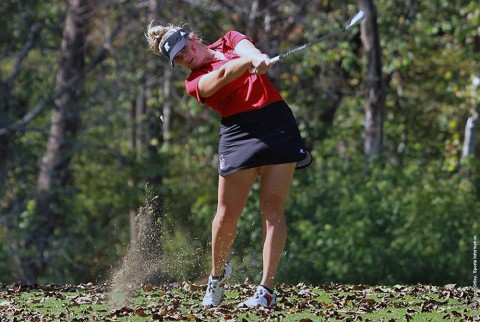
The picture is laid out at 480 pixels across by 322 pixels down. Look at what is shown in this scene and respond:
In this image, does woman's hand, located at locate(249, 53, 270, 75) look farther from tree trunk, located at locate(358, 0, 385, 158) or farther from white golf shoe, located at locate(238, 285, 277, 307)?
tree trunk, located at locate(358, 0, 385, 158)

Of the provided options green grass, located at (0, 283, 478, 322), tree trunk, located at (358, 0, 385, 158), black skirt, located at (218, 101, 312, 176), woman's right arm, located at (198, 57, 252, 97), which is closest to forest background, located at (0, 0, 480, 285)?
tree trunk, located at (358, 0, 385, 158)

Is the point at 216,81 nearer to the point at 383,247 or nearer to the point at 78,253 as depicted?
the point at 383,247

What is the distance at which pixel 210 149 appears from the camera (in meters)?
21.8

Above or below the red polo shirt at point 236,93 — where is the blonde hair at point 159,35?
above

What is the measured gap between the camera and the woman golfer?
7723mm

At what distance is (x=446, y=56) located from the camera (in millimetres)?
25906

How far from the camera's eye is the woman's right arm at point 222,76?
7289 mm

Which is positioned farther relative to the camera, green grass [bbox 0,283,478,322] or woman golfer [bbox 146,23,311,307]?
woman golfer [bbox 146,23,311,307]

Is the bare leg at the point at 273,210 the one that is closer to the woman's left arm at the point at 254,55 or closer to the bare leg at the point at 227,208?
the bare leg at the point at 227,208

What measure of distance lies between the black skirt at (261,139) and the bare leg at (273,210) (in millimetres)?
86

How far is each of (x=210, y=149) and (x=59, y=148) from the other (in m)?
2.61

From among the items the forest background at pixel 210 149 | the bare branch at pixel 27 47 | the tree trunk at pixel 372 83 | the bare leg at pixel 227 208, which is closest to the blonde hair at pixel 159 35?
the bare leg at pixel 227 208

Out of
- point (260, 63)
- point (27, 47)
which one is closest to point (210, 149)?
point (27, 47)

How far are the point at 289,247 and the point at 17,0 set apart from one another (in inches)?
298
